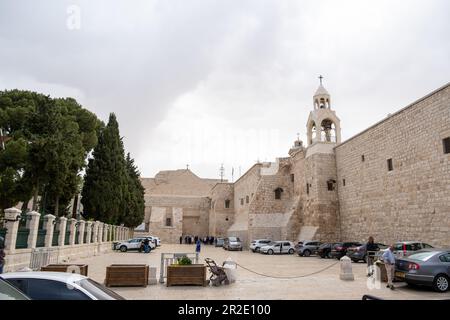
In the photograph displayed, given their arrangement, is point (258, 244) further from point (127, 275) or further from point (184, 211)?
point (184, 211)

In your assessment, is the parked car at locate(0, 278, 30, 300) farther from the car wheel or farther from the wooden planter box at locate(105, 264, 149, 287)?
the car wheel

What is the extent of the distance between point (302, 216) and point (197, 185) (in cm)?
3662

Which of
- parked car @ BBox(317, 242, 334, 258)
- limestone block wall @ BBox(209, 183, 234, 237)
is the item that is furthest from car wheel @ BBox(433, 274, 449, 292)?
limestone block wall @ BBox(209, 183, 234, 237)

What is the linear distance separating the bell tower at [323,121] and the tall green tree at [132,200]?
18284 millimetres

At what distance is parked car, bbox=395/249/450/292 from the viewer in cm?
844

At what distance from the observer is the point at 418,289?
9.05 meters

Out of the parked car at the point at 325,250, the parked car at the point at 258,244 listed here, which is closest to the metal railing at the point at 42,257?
the parked car at the point at 325,250

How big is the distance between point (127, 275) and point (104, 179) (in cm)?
1670

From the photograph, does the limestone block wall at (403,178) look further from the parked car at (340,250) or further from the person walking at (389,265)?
the person walking at (389,265)

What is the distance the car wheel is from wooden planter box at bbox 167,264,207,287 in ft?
20.2

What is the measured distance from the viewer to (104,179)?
79.4ft

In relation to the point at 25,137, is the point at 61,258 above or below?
below
